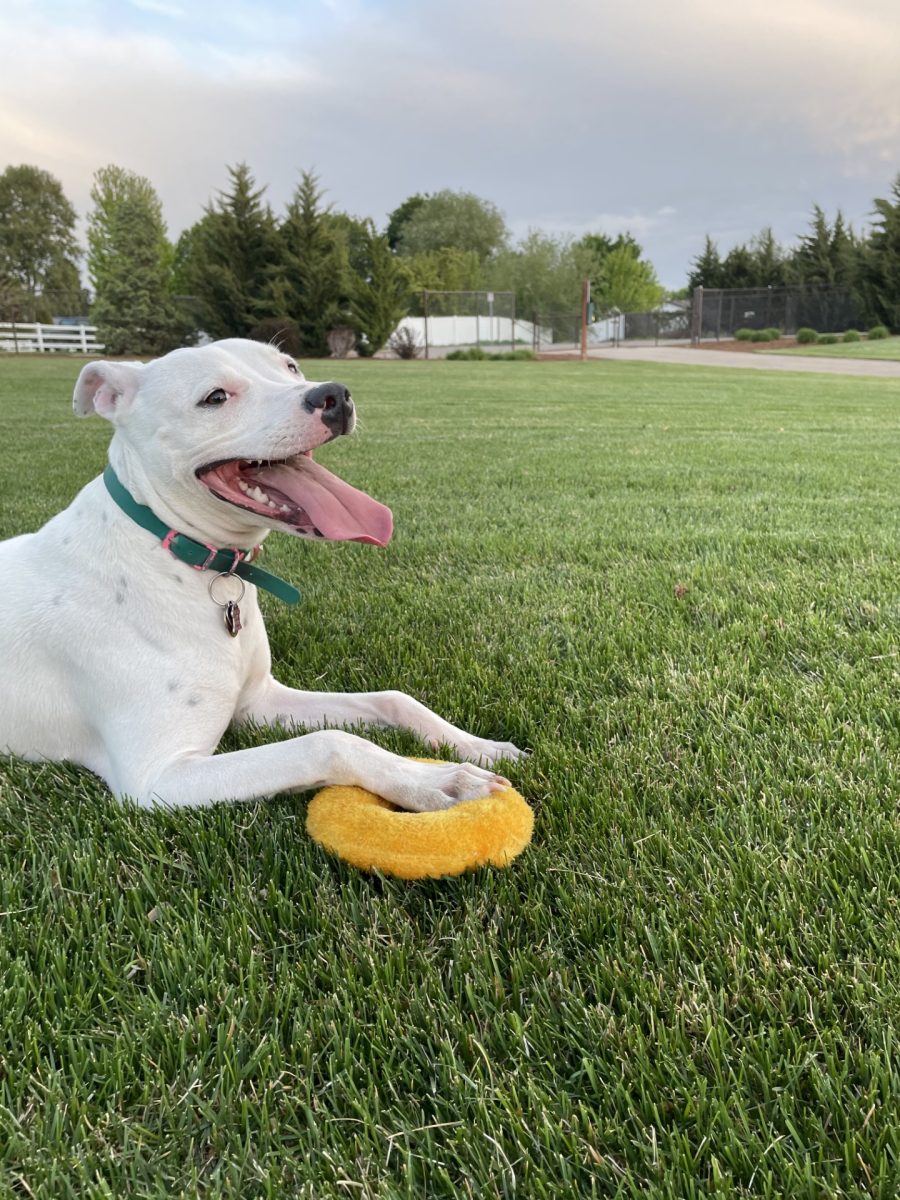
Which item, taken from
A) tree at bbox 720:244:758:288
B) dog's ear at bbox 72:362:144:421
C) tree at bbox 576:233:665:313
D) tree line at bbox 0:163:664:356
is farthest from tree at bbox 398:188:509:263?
A: dog's ear at bbox 72:362:144:421

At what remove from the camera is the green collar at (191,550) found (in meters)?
2.45

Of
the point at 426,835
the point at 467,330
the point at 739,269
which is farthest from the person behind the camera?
the point at 739,269

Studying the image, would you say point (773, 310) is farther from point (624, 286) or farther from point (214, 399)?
point (214, 399)

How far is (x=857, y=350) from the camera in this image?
34719 millimetres

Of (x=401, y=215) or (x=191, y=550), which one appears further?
(x=401, y=215)

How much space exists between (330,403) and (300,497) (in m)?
0.29

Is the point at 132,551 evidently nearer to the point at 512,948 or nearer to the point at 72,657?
the point at 72,657

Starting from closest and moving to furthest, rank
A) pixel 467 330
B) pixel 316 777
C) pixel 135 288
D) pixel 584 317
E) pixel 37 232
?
pixel 316 777, pixel 584 317, pixel 135 288, pixel 467 330, pixel 37 232

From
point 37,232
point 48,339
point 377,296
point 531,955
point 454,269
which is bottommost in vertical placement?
point 531,955

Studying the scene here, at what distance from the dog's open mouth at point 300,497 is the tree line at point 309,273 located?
24018 millimetres

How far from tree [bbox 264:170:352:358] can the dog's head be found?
3463 centimetres

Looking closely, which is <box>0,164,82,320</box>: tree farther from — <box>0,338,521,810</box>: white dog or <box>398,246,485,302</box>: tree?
<box>0,338,521,810</box>: white dog

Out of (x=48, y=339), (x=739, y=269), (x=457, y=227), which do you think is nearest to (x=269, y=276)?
(x=48, y=339)

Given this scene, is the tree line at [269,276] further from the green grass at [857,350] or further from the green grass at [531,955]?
the green grass at [531,955]
